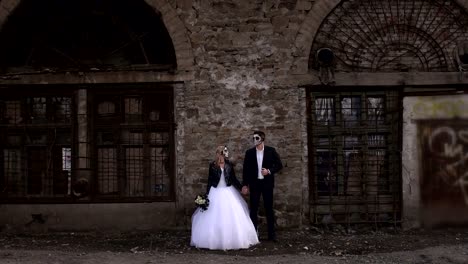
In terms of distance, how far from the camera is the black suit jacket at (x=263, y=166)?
24.6ft

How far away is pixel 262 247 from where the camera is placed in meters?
7.23

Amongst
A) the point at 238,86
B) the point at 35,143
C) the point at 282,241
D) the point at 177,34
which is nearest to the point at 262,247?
the point at 282,241

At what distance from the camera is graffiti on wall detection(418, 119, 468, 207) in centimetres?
835

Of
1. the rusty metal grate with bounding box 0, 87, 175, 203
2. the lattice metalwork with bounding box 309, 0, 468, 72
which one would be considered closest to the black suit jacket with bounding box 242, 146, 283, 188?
the rusty metal grate with bounding box 0, 87, 175, 203

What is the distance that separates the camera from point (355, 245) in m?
7.42

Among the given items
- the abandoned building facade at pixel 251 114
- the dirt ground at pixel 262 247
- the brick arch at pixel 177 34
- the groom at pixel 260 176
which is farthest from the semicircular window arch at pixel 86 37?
the dirt ground at pixel 262 247

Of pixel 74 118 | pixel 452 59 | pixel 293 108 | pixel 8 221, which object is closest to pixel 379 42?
pixel 452 59

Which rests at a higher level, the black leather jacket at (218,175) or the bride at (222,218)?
the black leather jacket at (218,175)

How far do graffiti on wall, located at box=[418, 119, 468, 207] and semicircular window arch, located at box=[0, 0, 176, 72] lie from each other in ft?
15.1

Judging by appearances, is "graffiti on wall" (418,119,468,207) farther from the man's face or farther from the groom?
the man's face

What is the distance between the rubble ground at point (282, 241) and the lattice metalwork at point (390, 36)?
107 inches

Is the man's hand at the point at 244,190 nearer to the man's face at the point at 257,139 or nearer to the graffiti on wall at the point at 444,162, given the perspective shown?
the man's face at the point at 257,139

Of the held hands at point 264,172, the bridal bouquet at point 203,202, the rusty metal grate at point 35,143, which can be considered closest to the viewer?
the bridal bouquet at point 203,202

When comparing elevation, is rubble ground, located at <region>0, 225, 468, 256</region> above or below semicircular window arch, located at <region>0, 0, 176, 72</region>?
below
